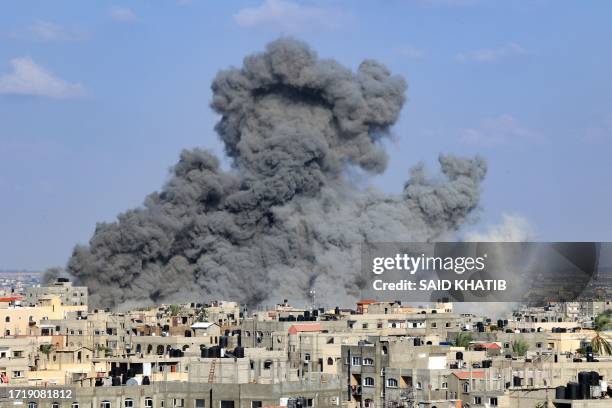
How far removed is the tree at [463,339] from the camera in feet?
212

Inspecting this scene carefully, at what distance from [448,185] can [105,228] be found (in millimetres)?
20291

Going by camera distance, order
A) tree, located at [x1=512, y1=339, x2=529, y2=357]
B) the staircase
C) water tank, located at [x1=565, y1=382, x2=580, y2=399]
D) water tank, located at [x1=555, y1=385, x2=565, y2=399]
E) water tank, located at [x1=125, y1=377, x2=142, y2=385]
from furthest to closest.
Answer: tree, located at [x1=512, y1=339, x2=529, y2=357]
water tank, located at [x1=125, y1=377, x2=142, y2=385]
the staircase
water tank, located at [x1=555, y1=385, x2=565, y2=399]
water tank, located at [x1=565, y1=382, x2=580, y2=399]

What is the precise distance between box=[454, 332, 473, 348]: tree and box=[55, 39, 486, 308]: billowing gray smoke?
38.6 meters

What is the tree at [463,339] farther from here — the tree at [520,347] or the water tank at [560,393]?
the water tank at [560,393]

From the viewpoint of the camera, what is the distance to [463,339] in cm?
6688

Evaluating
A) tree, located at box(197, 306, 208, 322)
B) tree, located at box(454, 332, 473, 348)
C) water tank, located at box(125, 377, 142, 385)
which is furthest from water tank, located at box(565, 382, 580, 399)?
tree, located at box(197, 306, 208, 322)

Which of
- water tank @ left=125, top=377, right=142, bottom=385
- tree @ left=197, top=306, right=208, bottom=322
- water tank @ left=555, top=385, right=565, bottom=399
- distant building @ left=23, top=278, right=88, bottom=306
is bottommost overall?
water tank @ left=555, top=385, right=565, bottom=399

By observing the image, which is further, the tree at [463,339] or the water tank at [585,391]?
the tree at [463,339]

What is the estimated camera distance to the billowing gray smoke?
370 feet

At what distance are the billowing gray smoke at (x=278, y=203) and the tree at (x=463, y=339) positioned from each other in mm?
38581
